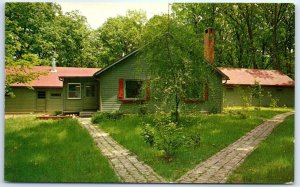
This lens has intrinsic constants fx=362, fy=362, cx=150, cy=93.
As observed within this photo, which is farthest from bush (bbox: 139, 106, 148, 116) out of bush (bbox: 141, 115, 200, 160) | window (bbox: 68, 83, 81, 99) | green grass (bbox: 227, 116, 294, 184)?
window (bbox: 68, 83, 81, 99)

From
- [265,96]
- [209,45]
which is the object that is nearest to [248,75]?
[265,96]

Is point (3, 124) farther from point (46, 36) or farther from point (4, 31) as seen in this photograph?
point (46, 36)

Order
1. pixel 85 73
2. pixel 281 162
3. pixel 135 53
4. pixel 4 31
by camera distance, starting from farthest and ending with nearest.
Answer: pixel 85 73 < pixel 135 53 < pixel 4 31 < pixel 281 162

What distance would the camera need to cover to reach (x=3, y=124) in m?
6.72

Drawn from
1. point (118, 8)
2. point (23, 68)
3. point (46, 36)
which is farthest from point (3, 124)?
point (118, 8)

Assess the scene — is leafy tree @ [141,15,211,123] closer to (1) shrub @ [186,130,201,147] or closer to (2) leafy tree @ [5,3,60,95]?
(1) shrub @ [186,130,201,147]

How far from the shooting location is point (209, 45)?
9477mm

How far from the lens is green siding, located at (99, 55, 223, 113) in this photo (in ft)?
26.8

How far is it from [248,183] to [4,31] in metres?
5.20

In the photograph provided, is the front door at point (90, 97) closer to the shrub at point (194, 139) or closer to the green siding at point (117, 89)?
the green siding at point (117, 89)

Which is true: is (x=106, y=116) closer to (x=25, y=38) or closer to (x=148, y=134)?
(x=148, y=134)

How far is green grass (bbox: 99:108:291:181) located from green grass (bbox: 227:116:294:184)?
0.54m

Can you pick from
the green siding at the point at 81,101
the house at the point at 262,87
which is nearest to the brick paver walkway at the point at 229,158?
the house at the point at 262,87

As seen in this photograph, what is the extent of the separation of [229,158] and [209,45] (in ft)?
12.4
